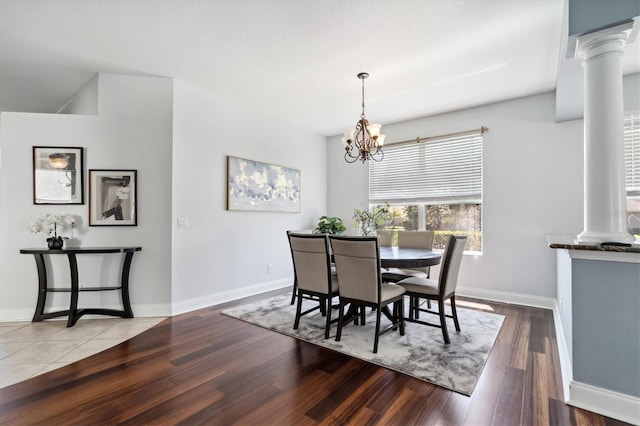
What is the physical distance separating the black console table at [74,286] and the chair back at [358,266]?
235cm

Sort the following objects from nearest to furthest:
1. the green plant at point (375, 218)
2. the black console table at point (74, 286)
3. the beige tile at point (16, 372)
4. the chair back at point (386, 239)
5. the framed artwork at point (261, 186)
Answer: the beige tile at point (16, 372), the black console table at point (74, 286), the chair back at point (386, 239), the framed artwork at point (261, 186), the green plant at point (375, 218)

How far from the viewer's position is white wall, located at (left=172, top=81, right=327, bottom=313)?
3.72m

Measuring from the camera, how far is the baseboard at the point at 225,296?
12.1 feet

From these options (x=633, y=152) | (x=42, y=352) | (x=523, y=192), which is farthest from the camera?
(x=523, y=192)

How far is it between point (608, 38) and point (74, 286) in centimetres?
500

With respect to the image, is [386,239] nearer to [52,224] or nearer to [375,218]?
[375,218]

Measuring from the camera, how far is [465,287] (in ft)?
14.4

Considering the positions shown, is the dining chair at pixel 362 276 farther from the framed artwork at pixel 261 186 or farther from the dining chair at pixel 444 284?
the framed artwork at pixel 261 186

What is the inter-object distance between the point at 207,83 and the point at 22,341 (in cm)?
323

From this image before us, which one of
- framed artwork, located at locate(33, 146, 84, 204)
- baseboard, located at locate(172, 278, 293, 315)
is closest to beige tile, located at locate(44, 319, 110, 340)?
baseboard, located at locate(172, 278, 293, 315)

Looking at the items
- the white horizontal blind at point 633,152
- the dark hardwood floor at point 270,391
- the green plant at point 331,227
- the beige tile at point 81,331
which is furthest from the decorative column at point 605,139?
the beige tile at point 81,331

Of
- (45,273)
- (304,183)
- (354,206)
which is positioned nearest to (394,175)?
(354,206)

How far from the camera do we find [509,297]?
13.2 ft

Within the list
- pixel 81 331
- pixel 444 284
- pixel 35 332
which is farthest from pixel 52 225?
pixel 444 284
